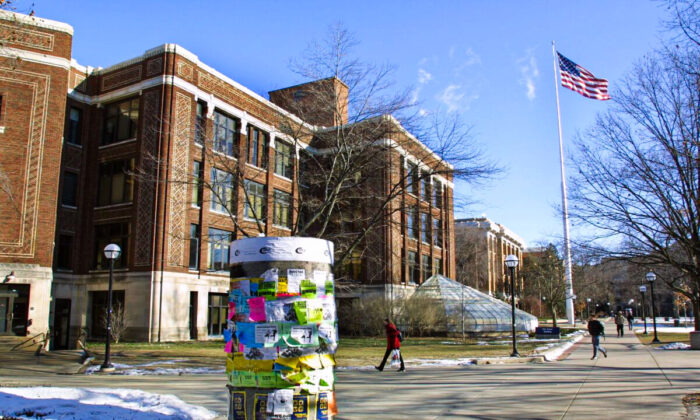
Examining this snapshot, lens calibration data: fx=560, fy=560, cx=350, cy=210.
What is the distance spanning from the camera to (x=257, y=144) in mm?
38312

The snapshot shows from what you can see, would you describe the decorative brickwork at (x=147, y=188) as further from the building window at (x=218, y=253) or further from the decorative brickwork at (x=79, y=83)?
the decorative brickwork at (x=79, y=83)

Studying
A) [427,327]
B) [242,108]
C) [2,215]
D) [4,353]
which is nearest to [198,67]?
[242,108]

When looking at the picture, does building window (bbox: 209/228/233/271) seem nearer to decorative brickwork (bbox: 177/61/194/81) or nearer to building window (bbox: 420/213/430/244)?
decorative brickwork (bbox: 177/61/194/81)

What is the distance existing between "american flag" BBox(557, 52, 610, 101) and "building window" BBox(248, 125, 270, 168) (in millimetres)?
19525

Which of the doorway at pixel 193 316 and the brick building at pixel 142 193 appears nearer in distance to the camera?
the brick building at pixel 142 193

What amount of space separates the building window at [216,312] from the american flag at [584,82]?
2418 centimetres

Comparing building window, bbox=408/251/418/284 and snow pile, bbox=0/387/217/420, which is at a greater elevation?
building window, bbox=408/251/418/284

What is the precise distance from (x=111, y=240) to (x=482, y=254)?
61.4m

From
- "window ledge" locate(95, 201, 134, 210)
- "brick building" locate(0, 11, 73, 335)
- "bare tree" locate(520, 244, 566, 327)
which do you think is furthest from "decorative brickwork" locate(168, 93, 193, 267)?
"bare tree" locate(520, 244, 566, 327)

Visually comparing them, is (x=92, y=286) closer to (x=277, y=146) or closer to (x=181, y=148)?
(x=181, y=148)

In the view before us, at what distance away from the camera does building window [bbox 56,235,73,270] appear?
103ft

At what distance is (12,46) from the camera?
85.5ft

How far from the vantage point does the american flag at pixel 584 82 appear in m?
29.5

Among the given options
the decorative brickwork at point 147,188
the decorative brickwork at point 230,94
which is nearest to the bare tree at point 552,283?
the decorative brickwork at point 230,94
